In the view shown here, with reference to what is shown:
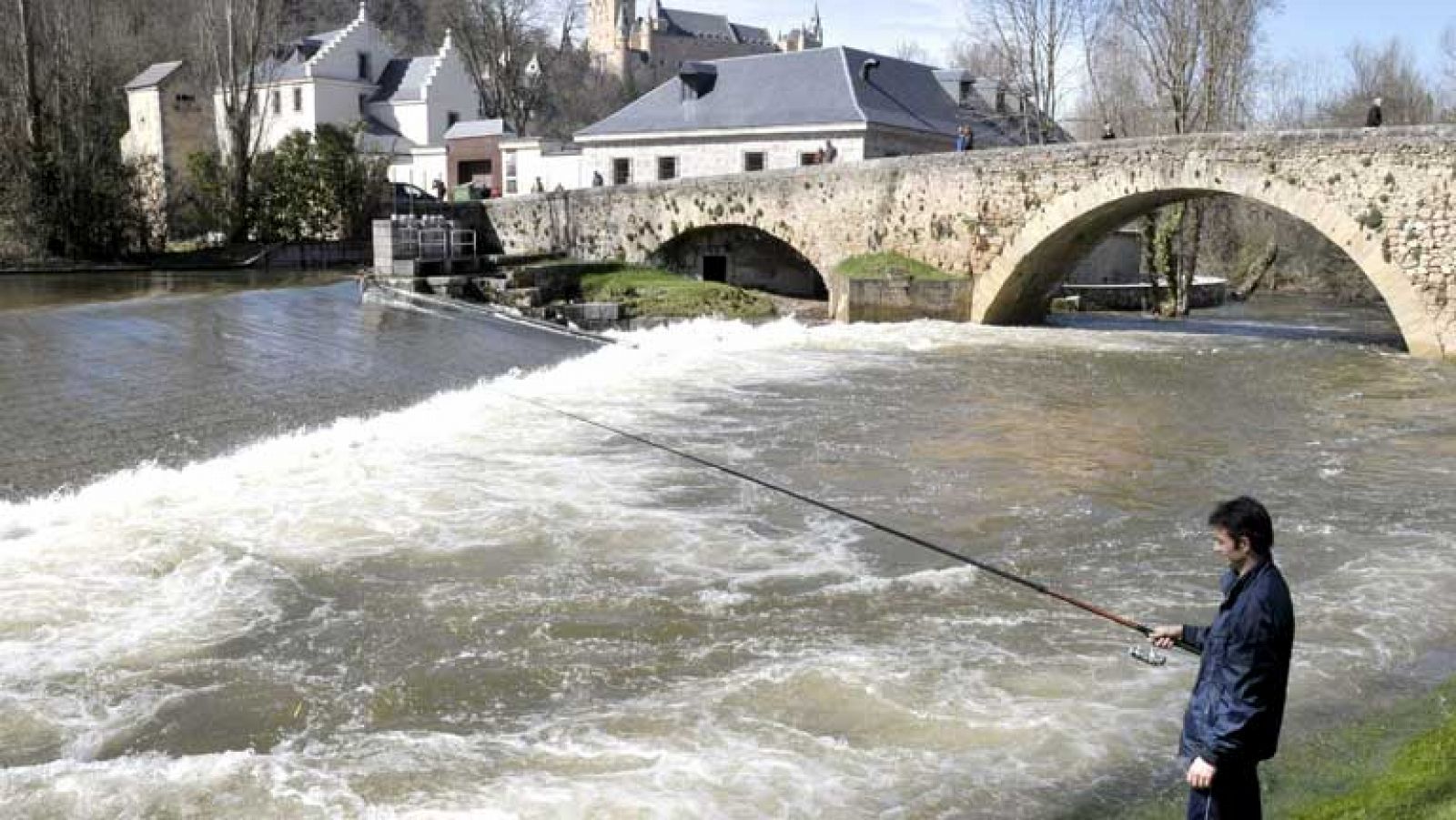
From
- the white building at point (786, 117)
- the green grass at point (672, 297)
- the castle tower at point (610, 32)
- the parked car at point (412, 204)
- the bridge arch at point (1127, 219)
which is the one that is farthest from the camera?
the castle tower at point (610, 32)

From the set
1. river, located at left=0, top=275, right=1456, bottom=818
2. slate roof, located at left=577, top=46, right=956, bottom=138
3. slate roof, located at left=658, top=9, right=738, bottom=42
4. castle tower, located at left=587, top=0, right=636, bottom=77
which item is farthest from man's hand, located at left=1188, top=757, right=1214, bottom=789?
slate roof, located at left=658, top=9, right=738, bottom=42

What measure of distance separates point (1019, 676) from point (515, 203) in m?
25.4

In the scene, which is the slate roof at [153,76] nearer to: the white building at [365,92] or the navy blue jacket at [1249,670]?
the white building at [365,92]

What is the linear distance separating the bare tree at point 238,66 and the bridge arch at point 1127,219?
19.4 m

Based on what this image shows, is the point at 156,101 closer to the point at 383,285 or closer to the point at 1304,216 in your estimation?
the point at 383,285

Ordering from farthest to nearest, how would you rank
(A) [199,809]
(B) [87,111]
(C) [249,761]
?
(B) [87,111] < (C) [249,761] < (A) [199,809]

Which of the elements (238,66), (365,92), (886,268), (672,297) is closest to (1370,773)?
(886,268)

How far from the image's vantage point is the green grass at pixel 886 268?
2261 centimetres

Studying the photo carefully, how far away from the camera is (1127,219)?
2273cm

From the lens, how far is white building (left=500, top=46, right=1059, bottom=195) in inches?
1219

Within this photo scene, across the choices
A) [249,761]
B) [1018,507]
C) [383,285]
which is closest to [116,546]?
[249,761]

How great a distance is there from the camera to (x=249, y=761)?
509cm

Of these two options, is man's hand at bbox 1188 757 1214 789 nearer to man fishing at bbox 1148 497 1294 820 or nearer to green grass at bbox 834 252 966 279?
man fishing at bbox 1148 497 1294 820

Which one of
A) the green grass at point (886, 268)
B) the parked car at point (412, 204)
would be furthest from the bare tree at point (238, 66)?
the green grass at point (886, 268)
